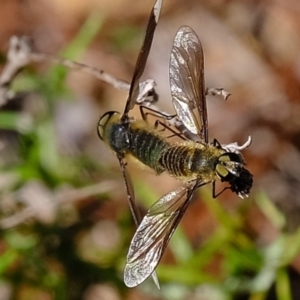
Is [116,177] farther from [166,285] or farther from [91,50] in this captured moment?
[91,50]

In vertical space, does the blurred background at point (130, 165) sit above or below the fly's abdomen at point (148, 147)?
below

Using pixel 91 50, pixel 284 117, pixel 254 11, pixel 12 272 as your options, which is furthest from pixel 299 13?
pixel 12 272

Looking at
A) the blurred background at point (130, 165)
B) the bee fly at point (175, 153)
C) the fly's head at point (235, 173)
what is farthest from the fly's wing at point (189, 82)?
the blurred background at point (130, 165)

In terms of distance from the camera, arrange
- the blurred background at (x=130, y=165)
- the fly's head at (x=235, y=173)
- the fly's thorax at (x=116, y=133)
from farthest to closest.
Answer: the blurred background at (x=130, y=165)
the fly's thorax at (x=116, y=133)
the fly's head at (x=235, y=173)

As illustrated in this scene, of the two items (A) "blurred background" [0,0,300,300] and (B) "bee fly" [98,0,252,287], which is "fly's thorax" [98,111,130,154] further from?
(A) "blurred background" [0,0,300,300]

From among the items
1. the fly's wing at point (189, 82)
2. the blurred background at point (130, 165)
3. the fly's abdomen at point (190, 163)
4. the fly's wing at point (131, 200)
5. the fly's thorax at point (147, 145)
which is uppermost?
the fly's wing at point (189, 82)

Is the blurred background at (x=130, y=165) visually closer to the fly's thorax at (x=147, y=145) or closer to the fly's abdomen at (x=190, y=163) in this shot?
the fly's thorax at (x=147, y=145)

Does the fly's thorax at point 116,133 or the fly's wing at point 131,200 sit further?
the fly's thorax at point 116,133

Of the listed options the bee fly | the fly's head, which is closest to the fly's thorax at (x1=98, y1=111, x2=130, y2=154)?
the bee fly
